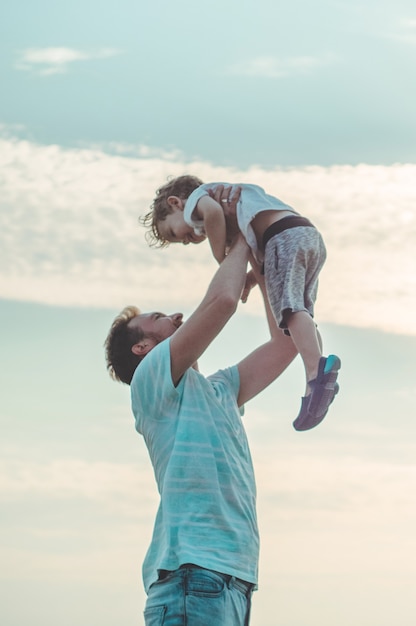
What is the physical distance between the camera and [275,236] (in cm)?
476

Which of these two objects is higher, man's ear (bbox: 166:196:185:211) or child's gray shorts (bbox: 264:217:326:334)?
man's ear (bbox: 166:196:185:211)

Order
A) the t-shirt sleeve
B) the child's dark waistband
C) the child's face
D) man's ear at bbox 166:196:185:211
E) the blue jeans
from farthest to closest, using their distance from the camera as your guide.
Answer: man's ear at bbox 166:196:185:211, the child's face, the child's dark waistband, the t-shirt sleeve, the blue jeans

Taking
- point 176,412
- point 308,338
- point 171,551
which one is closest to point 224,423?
point 176,412

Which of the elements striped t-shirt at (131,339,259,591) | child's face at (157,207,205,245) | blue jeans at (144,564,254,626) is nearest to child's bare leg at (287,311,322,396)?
striped t-shirt at (131,339,259,591)

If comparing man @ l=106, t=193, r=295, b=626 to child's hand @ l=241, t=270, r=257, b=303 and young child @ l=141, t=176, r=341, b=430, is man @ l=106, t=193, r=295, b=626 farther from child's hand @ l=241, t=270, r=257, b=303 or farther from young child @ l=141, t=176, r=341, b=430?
child's hand @ l=241, t=270, r=257, b=303

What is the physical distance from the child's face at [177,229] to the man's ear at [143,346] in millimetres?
849

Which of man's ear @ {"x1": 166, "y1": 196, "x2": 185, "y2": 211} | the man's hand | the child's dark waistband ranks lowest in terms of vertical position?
the child's dark waistband

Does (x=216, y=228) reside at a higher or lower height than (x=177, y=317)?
higher

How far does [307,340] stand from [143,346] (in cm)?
→ 89

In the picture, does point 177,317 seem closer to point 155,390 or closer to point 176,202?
point 155,390

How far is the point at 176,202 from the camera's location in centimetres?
531

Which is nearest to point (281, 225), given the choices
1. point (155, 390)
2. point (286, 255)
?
point (286, 255)

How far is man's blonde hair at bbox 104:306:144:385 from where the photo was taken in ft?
15.1

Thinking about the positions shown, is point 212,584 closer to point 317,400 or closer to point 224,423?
point 224,423
